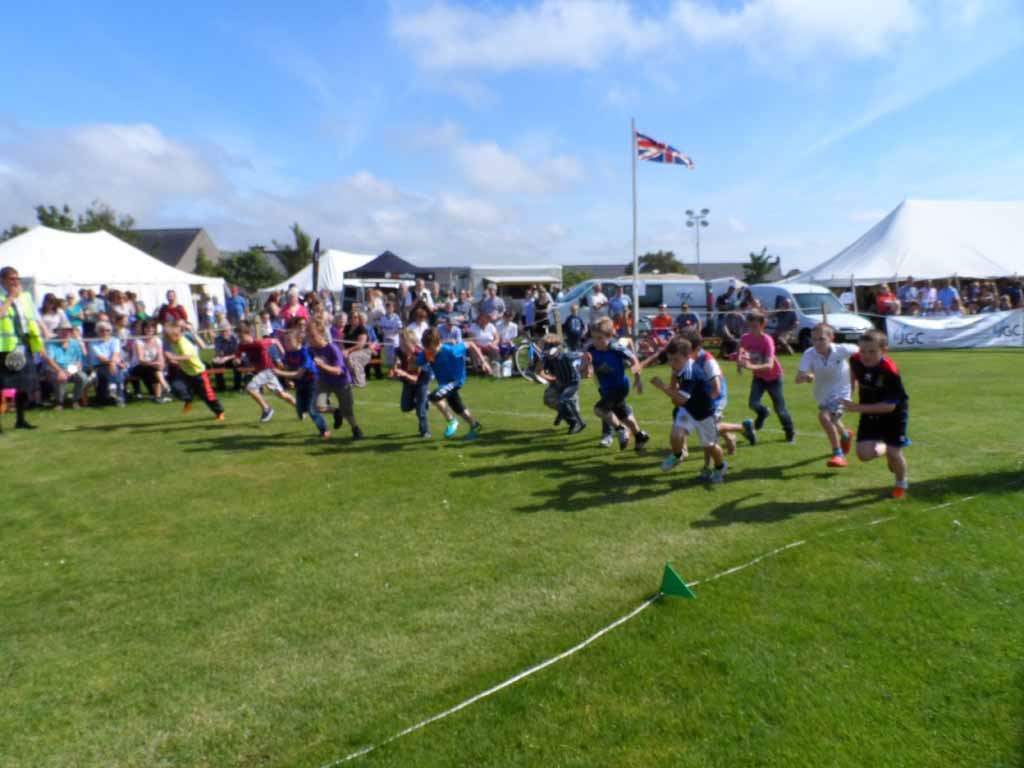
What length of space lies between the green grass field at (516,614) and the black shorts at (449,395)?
68.7 inches

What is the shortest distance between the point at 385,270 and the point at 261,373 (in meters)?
18.5

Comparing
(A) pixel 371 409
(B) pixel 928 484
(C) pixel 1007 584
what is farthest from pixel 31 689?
(A) pixel 371 409

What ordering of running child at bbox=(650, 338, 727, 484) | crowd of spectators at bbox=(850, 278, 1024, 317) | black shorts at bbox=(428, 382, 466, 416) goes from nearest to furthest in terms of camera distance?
running child at bbox=(650, 338, 727, 484)
black shorts at bbox=(428, 382, 466, 416)
crowd of spectators at bbox=(850, 278, 1024, 317)

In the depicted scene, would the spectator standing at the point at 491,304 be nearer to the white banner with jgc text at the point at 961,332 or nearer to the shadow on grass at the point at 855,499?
the white banner with jgc text at the point at 961,332

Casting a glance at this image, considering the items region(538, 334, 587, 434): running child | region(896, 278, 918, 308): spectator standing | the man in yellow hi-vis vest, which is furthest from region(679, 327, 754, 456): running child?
region(896, 278, 918, 308): spectator standing

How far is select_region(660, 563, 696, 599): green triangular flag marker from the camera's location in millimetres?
4586

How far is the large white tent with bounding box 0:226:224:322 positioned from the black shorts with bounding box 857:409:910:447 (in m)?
22.5

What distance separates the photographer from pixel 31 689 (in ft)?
12.9

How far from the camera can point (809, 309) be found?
22.7 metres

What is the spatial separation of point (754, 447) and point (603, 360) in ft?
7.20

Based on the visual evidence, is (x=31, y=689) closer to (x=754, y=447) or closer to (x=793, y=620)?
(x=793, y=620)

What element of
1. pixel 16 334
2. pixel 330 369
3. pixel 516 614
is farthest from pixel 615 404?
pixel 16 334

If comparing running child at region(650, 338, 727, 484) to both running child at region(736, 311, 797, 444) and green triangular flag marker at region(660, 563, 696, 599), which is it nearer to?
running child at region(736, 311, 797, 444)

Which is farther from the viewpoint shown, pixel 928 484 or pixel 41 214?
pixel 41 214
